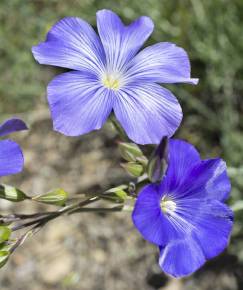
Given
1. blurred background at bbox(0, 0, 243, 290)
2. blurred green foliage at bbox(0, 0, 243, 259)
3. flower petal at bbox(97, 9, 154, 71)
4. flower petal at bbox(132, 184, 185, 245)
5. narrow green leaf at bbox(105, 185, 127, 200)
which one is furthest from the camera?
blurred green foliage at bbox(0, 0, 243, 259)

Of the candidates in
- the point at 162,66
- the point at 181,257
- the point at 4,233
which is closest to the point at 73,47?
the point at 162,66

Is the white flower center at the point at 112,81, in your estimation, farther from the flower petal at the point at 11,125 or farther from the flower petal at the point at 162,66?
the flower petal at the point at 11,125

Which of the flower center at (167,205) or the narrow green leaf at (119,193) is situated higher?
the narrow green leaf at (119,193)

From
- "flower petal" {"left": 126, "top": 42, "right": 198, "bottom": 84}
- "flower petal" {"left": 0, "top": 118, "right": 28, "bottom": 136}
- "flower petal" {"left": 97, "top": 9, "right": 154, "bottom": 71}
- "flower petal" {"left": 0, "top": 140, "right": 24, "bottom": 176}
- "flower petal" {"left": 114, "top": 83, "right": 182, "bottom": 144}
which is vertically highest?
"flower petal" {"left": 97, "top": 9, "right": 154, "bottom": 71}

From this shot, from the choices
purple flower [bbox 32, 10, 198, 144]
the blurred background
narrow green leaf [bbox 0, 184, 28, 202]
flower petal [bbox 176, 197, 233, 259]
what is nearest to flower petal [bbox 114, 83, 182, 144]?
purple flower [bbox 32, 10, 198, 144]

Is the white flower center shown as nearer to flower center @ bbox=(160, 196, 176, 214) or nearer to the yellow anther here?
the yellow anther

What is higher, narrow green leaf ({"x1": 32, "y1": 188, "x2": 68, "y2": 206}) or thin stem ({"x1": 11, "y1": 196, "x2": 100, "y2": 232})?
narrow green leaf ({"x1": 32, "y1": 188, "x2": 68, "y2": 206})

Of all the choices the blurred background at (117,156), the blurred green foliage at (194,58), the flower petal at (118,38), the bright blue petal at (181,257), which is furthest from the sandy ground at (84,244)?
the bright blue petal at (181,257)

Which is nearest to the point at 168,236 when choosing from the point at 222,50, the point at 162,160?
the point at 162,160
